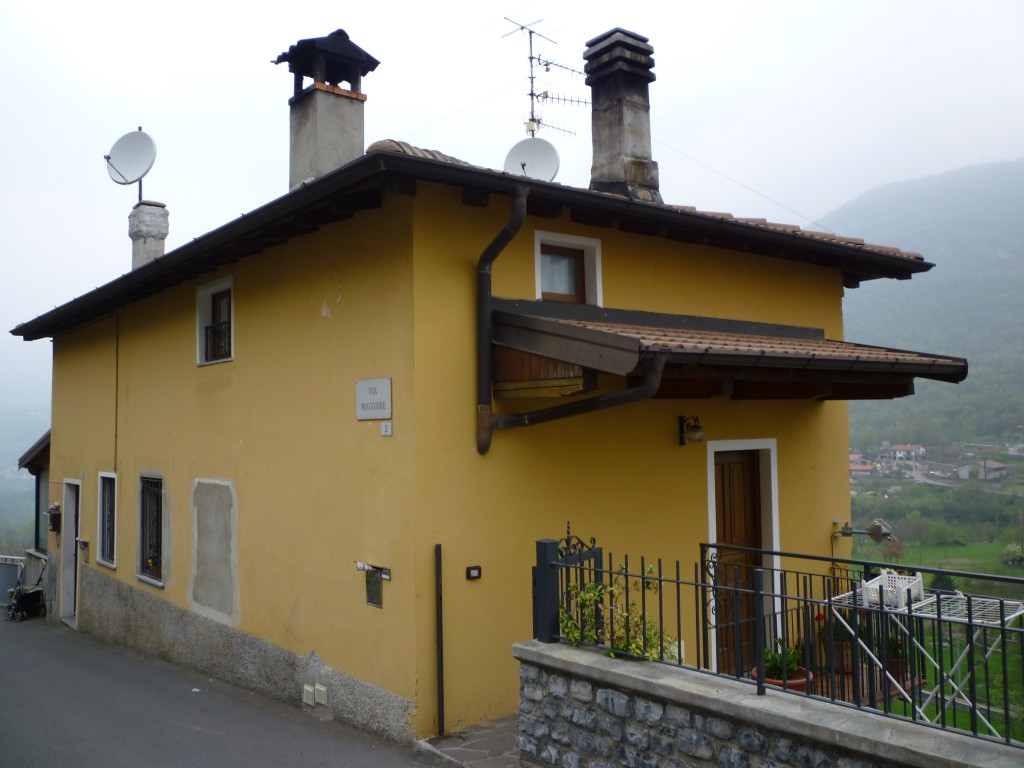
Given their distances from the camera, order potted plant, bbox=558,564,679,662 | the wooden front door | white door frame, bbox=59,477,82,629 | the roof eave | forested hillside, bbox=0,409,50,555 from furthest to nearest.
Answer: forested hillside, bbox=0,409,50,555
white door frame, bbox=59,477,82,629
the wooden front door
the roof eave
potted plant, bbox=558,564,679,662

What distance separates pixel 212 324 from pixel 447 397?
4.49 m

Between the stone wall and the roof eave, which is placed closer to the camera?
the stone wall

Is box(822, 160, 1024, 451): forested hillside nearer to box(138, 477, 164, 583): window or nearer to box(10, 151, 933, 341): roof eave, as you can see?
box(10, 151, 933, 341): roof eave

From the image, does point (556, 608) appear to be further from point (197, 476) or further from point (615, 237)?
point (197, 476)

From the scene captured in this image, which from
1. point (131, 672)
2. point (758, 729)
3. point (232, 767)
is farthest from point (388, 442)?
point (131, 672)

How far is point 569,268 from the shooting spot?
7320 mm

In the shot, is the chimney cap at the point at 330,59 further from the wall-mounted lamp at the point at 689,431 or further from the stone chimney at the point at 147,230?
the stone chimney at the point at 147,230

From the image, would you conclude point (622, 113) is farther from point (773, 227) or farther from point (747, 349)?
point (747, 349)

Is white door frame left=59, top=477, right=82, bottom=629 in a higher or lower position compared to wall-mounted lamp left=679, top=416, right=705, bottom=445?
lower

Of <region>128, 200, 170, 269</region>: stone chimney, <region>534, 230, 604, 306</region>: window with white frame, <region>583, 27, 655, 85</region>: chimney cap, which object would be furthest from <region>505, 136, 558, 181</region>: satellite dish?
<region>128, 200, 170, 269</region>: stone chimney

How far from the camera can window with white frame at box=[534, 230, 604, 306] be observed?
7.08m

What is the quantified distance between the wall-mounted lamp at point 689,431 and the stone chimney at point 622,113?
2402 millimetres

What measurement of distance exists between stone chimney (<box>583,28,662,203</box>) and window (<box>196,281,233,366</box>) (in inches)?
169

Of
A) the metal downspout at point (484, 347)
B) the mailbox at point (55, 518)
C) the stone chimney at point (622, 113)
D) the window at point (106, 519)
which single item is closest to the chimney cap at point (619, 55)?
the stone chimney at point (622, 113)
